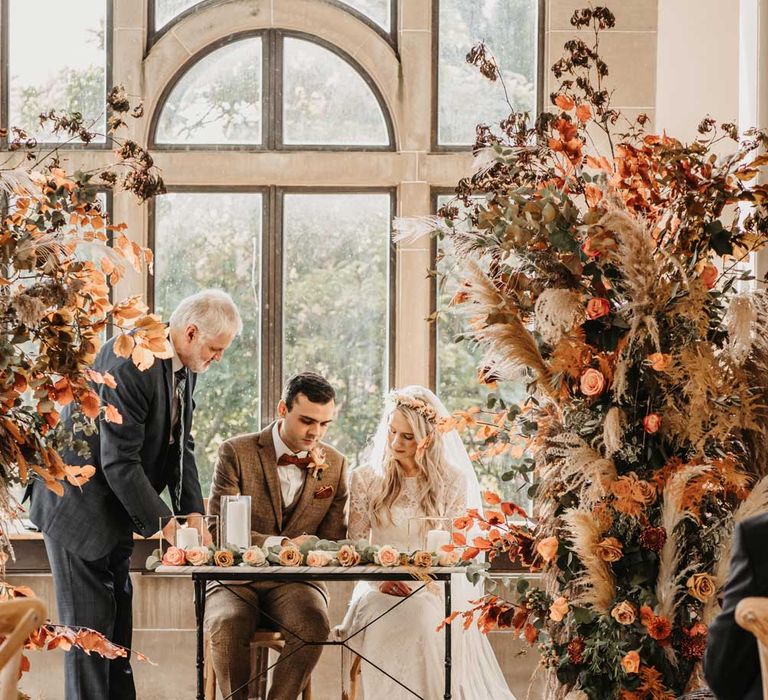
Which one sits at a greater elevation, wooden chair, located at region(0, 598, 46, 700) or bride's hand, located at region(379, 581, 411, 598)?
wooden chair, located at region(0, 598, 46, 700)

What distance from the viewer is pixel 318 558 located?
12.7ft

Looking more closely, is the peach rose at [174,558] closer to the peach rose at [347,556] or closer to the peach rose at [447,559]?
the peach rose at [347,556]

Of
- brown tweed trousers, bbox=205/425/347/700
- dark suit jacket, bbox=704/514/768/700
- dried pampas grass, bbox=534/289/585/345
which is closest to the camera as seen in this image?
dark suit jacket, bbox=704/514/768/700

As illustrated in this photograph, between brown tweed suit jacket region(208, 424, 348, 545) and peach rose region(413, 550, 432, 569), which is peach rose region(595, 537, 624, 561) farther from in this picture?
brown tweed suit jacket region(208, 424, 348, 545)

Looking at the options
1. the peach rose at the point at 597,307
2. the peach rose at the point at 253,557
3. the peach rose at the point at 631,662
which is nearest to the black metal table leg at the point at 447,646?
the peach rose at the point at 253,557

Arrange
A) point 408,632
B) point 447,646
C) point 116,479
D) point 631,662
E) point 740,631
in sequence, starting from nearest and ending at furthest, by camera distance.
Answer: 1. point 740,631
2. point 631,662
3. point 447,646
4. point 116,479
5. point 408,632

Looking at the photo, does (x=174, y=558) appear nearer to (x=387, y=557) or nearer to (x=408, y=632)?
(x=387, y=557)

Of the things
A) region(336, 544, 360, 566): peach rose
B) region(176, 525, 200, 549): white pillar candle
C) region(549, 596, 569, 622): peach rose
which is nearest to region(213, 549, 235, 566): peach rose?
region(176, 525, 200, 549): white pillar candle

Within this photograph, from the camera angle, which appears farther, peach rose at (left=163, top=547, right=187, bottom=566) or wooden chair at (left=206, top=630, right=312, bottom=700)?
wooden chair at (left=206, top=630, right=312, bottom=700)

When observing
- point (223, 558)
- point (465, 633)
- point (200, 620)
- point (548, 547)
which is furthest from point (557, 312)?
point (465, 633)

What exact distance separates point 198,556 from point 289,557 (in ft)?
1.00

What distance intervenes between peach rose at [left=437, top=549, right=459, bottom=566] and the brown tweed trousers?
0.70 metres

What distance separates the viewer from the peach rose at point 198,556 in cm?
384

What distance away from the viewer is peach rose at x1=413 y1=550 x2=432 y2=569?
152 inches
